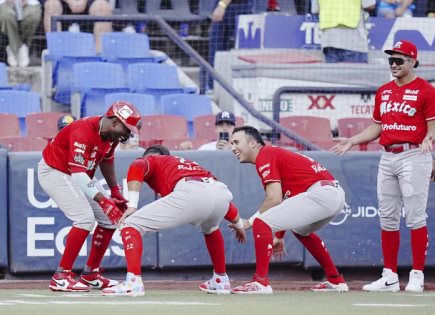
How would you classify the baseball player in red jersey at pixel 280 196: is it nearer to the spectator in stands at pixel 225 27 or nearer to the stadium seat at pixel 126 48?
the stadium seat at pixel 126 48

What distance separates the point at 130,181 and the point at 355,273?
378cm

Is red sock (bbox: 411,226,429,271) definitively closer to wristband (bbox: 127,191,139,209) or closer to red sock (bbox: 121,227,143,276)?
red sock (bbox: 121,227,143,276)

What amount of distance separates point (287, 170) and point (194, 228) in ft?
7.18

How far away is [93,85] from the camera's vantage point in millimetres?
15031

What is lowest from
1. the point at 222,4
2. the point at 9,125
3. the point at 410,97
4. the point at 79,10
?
the point at 9,125

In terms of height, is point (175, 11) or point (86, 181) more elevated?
point (175, 11)

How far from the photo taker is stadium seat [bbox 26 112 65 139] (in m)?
13.8

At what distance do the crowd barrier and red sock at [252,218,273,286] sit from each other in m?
2.16

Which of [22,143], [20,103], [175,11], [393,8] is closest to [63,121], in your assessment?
[22,143]

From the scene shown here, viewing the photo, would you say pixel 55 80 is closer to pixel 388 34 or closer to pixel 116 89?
pixel 116 89

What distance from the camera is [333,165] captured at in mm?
11906

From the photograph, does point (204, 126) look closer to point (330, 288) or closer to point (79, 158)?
point (330, 288)

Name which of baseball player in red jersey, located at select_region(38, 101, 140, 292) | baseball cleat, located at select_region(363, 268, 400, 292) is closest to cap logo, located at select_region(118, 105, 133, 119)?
baseball player in red jersey, located at select_region(38, 101, 140, 292)

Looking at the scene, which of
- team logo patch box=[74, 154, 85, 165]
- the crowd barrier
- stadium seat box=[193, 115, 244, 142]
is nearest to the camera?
team logo patch box=[74, 154, 85, 165]
